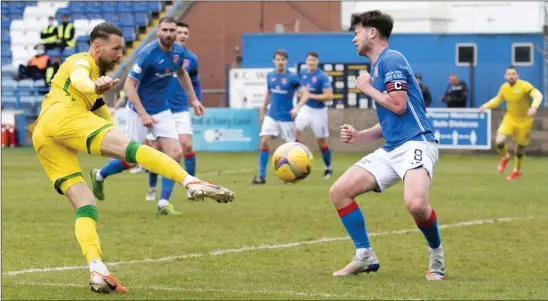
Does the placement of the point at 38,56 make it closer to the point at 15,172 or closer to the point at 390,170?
the point at 15,172

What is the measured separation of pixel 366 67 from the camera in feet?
115

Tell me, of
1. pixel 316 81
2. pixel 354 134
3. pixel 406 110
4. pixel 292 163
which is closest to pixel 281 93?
pixel 316 81

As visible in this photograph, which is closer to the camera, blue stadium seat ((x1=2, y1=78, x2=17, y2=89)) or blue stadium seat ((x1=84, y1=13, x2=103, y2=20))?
blue stadium seat ((x1=2, y1=78, x2=17, y2=89))

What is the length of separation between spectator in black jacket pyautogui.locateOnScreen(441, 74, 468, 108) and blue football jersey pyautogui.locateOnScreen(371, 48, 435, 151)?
77.7 feet

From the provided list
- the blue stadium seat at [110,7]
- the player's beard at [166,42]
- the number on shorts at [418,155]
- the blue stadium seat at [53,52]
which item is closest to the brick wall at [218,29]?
the blue stadium seat at [110,7]

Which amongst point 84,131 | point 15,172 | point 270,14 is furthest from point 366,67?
point 84,131

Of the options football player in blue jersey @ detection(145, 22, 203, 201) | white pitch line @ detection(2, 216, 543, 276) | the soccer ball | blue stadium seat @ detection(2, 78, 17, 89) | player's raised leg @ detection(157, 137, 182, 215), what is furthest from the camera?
blue stadium seat @ detection(2, 78, 17, 89)

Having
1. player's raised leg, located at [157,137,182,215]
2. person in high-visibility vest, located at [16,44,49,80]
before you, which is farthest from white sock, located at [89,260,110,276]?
person in high-visibility vest, located at [16,44,49,80]

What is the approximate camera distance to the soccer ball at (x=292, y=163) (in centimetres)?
1111

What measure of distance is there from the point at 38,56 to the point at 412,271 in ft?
83.7

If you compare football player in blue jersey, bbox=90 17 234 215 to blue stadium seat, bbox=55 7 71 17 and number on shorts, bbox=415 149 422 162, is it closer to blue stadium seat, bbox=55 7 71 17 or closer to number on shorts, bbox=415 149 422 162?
number on shorts, bbox=415 149 422 162

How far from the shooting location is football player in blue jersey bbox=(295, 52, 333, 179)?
21.8 m

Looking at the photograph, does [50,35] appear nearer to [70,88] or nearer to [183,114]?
[183,114]

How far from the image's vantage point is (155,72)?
14.3 meters
